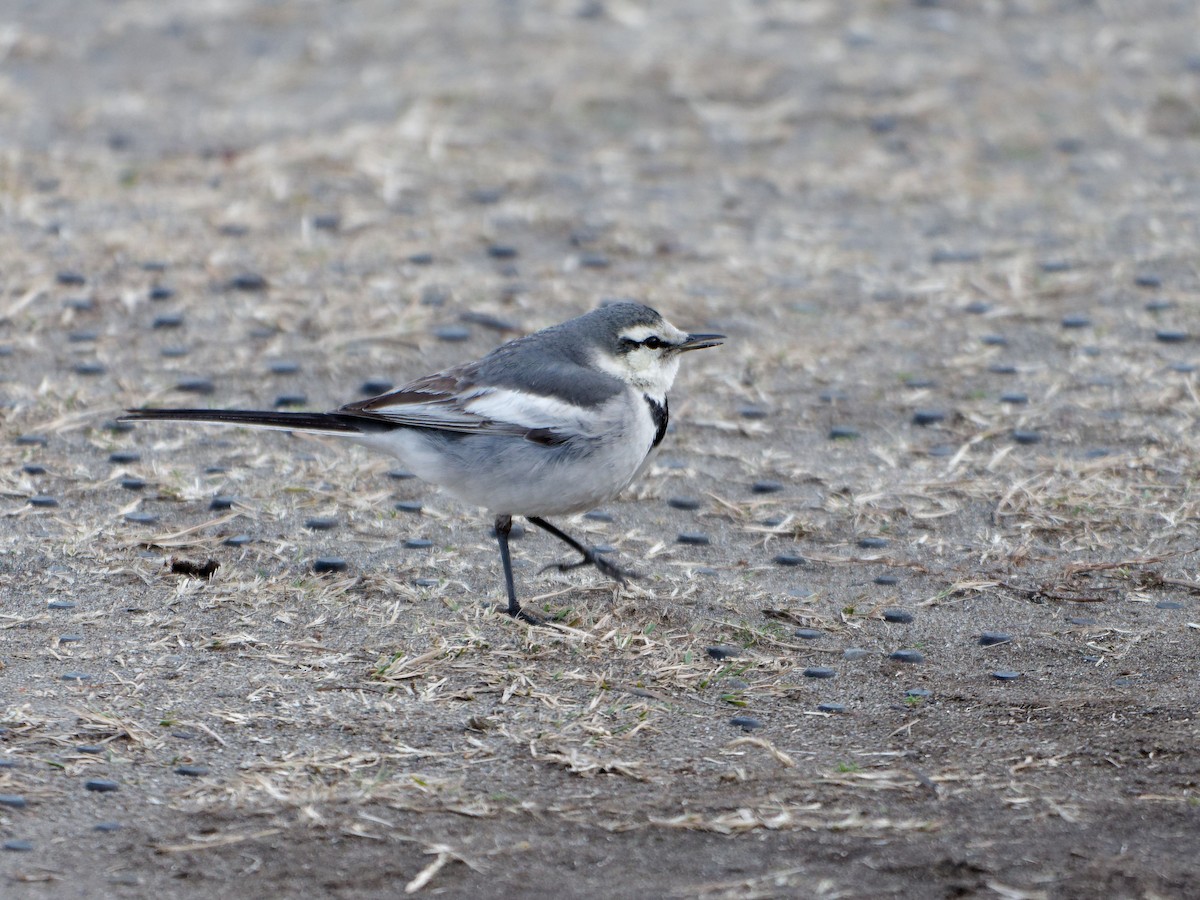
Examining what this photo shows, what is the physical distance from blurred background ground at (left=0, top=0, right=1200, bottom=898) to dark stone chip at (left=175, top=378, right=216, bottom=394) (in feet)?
0.04

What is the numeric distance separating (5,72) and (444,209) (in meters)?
4.32

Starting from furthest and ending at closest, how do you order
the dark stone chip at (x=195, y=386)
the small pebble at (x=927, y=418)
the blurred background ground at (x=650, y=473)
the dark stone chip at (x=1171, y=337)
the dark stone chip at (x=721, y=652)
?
the dark stone chip at (x=1171, y=337), the dark stone chip at (x=195, y=386), the small pebble at (x=927, y=418), the dark stone chip at (x=721, y=652), the blurred background ground at (x=650, y=473)

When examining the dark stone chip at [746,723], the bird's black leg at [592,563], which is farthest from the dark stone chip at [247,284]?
the dark stone chip at [746,723]

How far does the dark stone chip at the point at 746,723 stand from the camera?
520 centimetres

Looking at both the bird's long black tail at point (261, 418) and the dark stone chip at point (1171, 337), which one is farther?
the dark stone chip at point (1171, 337)

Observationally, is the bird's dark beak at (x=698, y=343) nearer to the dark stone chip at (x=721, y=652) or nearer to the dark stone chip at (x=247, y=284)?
the dark stone chip at (x=721, y=652)

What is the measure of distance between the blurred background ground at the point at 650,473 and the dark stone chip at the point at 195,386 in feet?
0.04

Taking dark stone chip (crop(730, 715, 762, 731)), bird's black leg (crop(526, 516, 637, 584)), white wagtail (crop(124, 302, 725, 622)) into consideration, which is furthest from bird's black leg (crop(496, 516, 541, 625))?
dark stone chip (crop(730, 715, 762, 731))

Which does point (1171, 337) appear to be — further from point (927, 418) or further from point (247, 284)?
point (247, 284)

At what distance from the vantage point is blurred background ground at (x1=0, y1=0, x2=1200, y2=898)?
15.0 ft

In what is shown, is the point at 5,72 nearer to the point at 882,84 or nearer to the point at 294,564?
the point at 882,84

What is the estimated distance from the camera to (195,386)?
25.6 feet

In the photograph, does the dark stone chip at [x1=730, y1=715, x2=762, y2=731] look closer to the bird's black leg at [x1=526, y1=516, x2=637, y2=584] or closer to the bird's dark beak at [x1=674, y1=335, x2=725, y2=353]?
the bird's black leg at [x1=526, y1=516, x2=637, y2=584]

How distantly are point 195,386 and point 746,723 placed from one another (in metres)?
3.77
